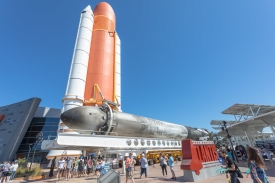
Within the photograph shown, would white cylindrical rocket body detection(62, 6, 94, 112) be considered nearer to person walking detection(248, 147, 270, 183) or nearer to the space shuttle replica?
the space shuttle replica

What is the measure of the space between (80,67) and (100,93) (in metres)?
5.28

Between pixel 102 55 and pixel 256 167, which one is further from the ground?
pixel 102 55

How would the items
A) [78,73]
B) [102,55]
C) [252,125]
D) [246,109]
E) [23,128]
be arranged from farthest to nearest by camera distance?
1. [23,128]
2. [102,55]
3. [252,125]
4. [78,73]
5. [246,109]

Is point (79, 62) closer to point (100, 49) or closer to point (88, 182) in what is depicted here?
point (100, 49)

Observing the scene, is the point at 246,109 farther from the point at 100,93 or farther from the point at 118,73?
the point at 118,73

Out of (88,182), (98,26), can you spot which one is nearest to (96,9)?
(98,26)

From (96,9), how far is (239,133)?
4025 cm

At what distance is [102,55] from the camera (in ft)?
89.2

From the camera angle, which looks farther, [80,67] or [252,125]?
[252,125]

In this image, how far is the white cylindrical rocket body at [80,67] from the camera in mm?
20641

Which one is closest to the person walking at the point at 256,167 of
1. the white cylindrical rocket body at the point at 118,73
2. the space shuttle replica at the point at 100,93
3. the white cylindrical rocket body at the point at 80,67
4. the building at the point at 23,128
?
the space shuttle replica at the point at 100,93

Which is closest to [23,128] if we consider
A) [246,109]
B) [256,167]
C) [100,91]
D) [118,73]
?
[100,91]

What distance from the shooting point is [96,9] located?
33.3m

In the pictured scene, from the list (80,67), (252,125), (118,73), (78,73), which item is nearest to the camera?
(78,73)
